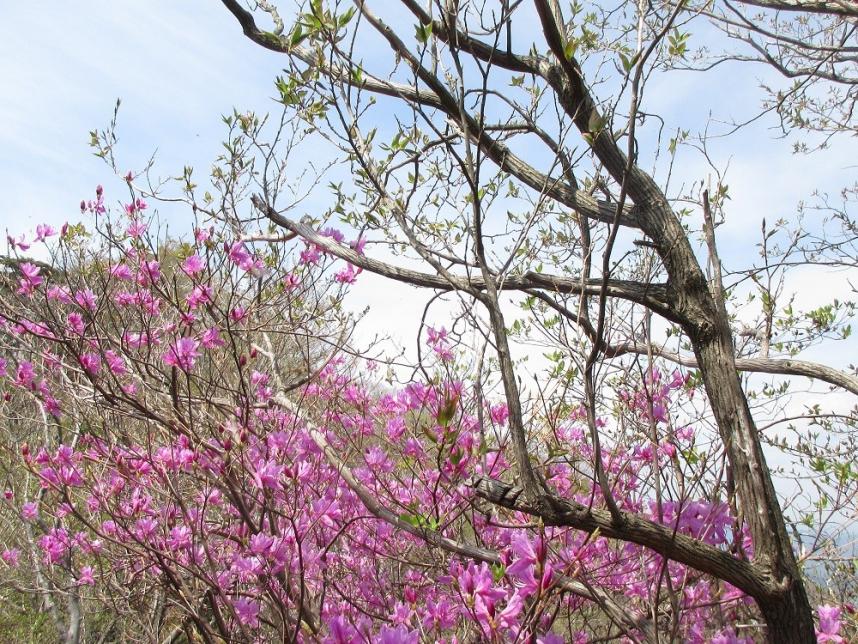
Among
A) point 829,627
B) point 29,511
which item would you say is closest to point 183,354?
point 29,511

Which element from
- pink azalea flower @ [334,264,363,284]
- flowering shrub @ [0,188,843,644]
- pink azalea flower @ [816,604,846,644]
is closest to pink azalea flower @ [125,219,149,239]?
flowering shrub @ [0,188,843,644]

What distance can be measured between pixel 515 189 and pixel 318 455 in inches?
69.7

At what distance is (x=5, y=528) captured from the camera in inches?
231

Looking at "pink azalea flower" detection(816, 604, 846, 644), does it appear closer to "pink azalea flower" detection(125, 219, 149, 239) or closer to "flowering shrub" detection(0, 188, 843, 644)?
"flowering shrub" detection(0, 188, 843, 644)

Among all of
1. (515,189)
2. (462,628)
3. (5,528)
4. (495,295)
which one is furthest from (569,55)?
(5,528)

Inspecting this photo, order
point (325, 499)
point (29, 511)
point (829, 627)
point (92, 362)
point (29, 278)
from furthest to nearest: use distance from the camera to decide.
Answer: point (29, 511) → point (29, 278) → point (92, 362) → point (325, 499) → point (829, 627)

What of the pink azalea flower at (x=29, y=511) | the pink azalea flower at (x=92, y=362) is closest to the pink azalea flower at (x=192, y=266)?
the pink azalea flower at (x=92, y=362)

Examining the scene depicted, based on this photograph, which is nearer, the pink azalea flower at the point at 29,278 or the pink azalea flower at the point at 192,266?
the pink azalea flower at the point at 192,266

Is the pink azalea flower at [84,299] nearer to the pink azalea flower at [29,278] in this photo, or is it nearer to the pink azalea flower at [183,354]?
the pink azalea flower at [29,278]

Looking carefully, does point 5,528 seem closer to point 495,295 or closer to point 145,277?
point 145,277

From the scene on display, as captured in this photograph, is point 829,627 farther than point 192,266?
No

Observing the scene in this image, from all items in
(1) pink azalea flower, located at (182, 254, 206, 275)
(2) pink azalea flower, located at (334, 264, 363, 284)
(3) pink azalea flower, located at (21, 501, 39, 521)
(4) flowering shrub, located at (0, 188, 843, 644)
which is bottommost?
(3) pink azalea flower, located at (21, 501, 39, 521)

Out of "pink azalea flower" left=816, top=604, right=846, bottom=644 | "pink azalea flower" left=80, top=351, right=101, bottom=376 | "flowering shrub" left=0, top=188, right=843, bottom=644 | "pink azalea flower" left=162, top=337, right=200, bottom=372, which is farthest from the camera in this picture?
"pink azalea flower" left=80, top=351, right=101, bottom=376

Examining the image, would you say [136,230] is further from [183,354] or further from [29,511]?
[29,511]
